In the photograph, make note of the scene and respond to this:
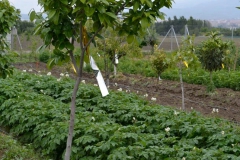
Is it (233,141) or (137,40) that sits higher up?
A: (137,40)

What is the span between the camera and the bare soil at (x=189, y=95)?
34.2ft

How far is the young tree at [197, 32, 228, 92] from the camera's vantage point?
12.7m

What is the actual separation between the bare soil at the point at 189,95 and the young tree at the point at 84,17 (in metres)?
5.22

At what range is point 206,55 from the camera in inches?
520

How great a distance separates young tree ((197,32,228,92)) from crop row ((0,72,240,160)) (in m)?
4.27

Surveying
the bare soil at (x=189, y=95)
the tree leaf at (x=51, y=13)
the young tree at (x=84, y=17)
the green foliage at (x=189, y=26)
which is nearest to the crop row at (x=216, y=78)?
the bare soil at (x=189, y=95)

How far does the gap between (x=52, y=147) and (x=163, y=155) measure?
182 cm

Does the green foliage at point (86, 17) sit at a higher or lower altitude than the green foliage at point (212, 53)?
higher

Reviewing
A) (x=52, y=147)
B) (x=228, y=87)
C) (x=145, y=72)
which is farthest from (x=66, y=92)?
(x=145, y=72)

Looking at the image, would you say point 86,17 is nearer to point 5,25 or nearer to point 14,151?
point 5,25

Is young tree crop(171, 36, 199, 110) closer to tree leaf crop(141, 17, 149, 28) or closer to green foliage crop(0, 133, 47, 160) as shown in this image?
green foliage crop(0, 133, 47, 160)

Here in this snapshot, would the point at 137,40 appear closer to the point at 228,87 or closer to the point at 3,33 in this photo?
the point at 3,33

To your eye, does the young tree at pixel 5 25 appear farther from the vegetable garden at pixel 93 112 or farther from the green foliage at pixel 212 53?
the green foliage at pixel 212 53

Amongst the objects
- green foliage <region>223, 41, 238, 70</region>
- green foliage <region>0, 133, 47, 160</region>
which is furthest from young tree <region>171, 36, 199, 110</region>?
green foliage <region>223, 41, 238, 70</region>
